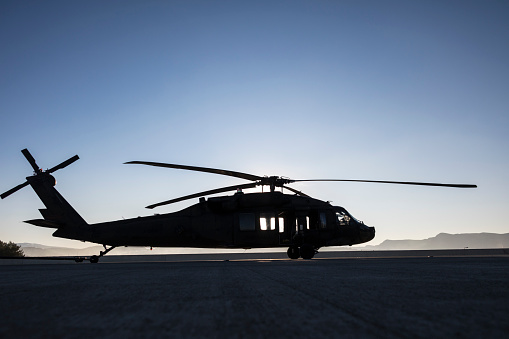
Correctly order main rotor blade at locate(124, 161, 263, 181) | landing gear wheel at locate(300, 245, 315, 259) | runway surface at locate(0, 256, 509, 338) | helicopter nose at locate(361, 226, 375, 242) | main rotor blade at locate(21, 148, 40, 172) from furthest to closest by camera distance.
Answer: main rotor blade at locate(21, 148, 40, 172) < helicopter nose at locate(361, 226, 375, 242) < landing gear wheel at locate(300, 245, 315, 259) < main rotor blade at locate(124, 161, 263, 181) < runway surface at locate(0, 256, 509, 338)

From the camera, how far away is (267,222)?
20125mm

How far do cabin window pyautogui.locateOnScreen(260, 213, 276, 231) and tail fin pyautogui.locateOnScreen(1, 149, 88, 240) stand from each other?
9.64m

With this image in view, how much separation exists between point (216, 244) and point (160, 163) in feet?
17.4

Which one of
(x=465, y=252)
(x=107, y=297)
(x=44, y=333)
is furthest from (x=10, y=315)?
(x=465, y=252)

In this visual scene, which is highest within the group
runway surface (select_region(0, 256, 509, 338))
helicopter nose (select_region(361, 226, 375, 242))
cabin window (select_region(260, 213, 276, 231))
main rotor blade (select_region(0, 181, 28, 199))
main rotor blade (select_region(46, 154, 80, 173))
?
main rotor blade (select_region(46, 154, 80, 173))

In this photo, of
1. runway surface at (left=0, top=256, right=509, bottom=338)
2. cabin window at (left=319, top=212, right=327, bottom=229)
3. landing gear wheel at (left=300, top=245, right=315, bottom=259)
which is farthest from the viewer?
cabin window at (left=319, top=212, right=327, bottom=229)

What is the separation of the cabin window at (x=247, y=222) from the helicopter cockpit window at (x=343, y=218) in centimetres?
449

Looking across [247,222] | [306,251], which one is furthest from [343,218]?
[247,222]

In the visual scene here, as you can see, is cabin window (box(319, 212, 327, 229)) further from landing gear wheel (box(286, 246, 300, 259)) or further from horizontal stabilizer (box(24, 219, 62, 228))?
horizontal stabilizer (box(24, 219, 62, 228))

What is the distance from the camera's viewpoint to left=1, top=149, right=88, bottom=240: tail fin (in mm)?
21312

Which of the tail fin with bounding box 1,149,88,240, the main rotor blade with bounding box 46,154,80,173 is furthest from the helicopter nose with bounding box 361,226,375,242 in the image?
the main rotor blade with bounding box 46,154,80,173

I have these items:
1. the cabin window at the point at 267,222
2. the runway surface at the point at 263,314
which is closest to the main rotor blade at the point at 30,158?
the cabin window at the point at 267,222

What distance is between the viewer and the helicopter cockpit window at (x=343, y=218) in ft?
67.6

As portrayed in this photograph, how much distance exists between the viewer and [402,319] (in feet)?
7.82
